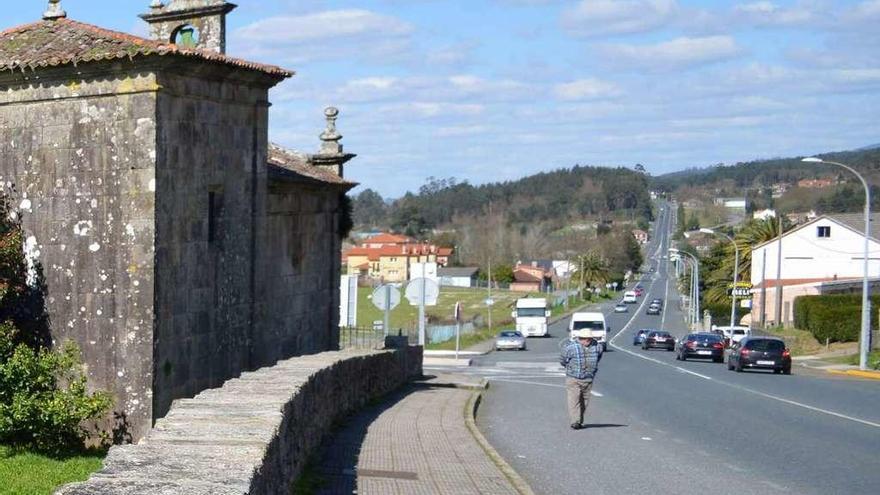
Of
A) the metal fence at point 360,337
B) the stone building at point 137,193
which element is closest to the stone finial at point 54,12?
the stone building at point 137,193

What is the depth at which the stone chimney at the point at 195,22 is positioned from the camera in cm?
1920

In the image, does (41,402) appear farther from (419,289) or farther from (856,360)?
(856,360)

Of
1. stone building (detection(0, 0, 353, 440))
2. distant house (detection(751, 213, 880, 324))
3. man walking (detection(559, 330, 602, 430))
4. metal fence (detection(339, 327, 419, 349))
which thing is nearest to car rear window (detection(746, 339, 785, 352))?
metal fence (detection(339, 327, 419, 349))

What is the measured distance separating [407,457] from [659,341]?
4637cm

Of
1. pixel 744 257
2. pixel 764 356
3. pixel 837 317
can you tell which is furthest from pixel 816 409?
pixel 744 257

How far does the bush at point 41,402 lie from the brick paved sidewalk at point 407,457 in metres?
2.77

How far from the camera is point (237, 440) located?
6988 millimetres

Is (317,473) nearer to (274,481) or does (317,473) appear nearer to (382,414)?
(274,481)

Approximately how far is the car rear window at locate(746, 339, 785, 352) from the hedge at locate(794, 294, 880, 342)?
16.3m

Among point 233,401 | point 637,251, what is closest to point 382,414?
point 233,401

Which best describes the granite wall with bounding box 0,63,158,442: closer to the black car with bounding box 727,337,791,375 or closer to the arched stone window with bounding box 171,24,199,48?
the arched stone window with bounding box 171,24,199,48

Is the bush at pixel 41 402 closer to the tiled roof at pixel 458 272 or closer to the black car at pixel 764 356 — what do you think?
the black car at pixel 764 356

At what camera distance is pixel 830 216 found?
77625 millimetres

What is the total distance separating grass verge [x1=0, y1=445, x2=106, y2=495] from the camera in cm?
1026
